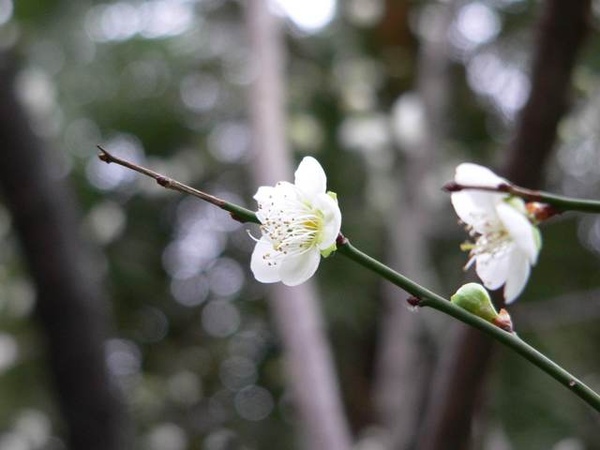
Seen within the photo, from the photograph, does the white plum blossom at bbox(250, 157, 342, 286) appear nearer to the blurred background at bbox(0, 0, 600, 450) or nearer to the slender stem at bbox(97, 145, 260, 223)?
the slender stem at bbox(97, 145, 260, 223)

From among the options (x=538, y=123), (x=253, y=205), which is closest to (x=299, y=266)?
(x=538, y=123)

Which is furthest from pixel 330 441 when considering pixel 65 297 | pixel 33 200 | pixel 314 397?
pixel 33 200

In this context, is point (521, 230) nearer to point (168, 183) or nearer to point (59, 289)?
point (168, 183)

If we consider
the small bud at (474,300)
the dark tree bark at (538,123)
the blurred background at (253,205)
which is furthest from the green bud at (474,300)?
the blurred background at (253,205)

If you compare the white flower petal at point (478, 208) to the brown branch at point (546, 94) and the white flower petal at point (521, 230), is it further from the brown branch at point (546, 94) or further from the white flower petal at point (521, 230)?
the brown branch at point (546, 94)

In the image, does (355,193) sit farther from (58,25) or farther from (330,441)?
(330,441)

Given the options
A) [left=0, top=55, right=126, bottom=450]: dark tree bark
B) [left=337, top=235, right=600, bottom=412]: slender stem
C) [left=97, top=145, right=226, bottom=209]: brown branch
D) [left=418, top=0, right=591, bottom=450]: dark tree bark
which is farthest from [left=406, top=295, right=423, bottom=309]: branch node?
[left=0, top=55, right=126, bottom=450]: dark tree bark
